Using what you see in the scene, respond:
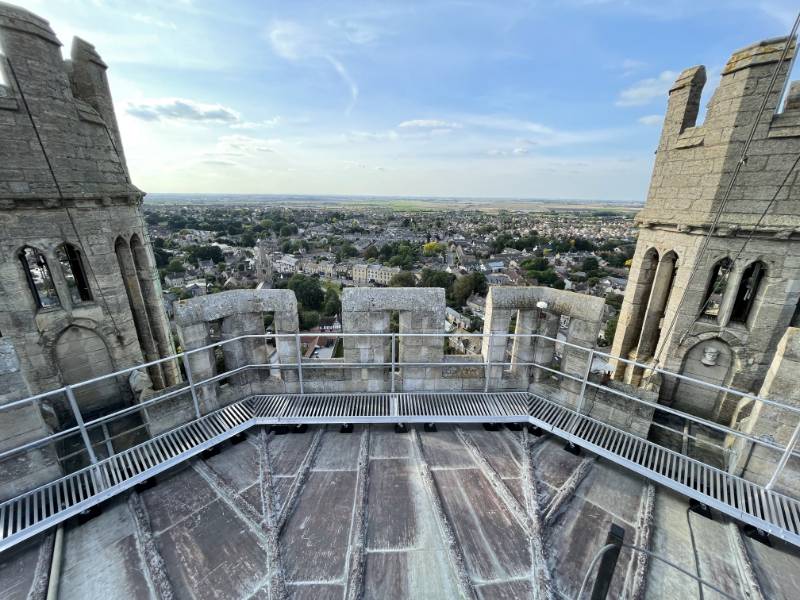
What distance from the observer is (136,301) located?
31.6ft

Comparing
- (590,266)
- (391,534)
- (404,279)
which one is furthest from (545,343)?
(590,266)

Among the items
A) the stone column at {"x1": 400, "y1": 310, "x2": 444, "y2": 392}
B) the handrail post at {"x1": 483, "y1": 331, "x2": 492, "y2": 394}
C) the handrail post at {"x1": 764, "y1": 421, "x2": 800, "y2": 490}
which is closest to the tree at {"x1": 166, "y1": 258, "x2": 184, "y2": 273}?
the stone column at {"x1": 400, "y1": 310, "x2": 444, "y2": 392}

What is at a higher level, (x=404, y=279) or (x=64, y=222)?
(x=64, y=222)

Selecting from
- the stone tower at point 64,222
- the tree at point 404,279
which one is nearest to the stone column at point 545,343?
the stone tower at point 64,222

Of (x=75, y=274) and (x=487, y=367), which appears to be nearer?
(x=487, y=367)

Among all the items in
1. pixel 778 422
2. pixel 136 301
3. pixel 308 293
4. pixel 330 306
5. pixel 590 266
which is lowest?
pixel 330 306

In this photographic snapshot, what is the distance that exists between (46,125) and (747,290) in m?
15.6

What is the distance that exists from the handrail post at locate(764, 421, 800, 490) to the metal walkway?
171mm

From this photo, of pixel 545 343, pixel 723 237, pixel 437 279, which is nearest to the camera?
pixel 723 237

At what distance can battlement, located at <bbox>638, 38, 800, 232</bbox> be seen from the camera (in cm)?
645

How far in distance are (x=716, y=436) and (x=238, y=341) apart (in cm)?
1008

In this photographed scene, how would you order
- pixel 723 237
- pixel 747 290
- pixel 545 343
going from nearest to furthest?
pixel 723 237 < pixel 545 343 < pixel 747 290

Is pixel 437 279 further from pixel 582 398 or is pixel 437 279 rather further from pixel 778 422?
pixel 778 422

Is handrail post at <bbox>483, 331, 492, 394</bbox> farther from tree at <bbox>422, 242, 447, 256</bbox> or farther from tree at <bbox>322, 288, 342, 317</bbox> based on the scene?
tree at <bbox>422, 242, 447, 256</bbox>
